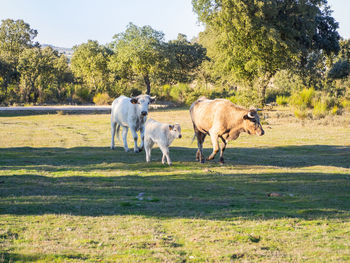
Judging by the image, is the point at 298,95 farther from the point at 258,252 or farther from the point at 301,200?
the point at 258,252

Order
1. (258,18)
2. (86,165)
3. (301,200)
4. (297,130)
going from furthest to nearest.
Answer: (258,18)
(297,130)
(86,165)
(301,200)

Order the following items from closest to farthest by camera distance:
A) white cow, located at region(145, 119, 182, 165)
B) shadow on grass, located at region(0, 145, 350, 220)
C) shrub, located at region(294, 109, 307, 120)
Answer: shadow on grass, located at region(0, 145, 350, 220)
white cow, located at region(145, 119, 182, 165)
shrub, located at region(294, 109, 307, 120)

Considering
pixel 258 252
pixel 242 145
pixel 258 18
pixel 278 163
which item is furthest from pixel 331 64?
pixel 258 252

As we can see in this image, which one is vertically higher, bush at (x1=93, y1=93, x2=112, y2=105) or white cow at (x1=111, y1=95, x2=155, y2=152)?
bush at (x1=93, y1=93, x2=112, y2=105)

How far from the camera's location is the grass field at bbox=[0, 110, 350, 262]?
6.59 meters

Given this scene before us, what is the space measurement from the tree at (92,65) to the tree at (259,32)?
21365 mm

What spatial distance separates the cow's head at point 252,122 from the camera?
14523 millimetres

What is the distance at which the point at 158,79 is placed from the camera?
57.5 m

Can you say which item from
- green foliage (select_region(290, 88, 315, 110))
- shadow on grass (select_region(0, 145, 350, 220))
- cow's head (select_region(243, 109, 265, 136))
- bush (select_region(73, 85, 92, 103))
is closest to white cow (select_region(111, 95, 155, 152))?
shadow on grass (select_region(0, 145, 350, 220))

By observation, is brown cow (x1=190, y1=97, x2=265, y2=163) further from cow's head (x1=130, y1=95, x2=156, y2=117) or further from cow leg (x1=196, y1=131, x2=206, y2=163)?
cow's head (x1=130, y1=95, x2=156, y2=117)

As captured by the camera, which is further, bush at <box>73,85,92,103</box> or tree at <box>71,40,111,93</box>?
tree at <box>71,40,111,93</box>

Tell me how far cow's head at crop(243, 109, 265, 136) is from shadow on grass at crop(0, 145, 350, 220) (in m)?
1.30

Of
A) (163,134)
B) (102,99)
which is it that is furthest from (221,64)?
(163,134)

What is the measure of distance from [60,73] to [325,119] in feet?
125
